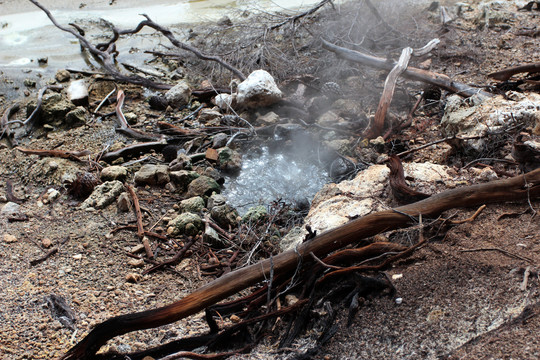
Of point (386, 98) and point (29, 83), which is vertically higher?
point (386, 98)

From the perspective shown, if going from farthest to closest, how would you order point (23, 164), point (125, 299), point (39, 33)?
1. point (39, 33)
2. point (23, 164)
3. point (125, 299)

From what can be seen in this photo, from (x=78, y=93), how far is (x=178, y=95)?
1390mm

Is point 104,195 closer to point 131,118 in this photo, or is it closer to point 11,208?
point 11,208

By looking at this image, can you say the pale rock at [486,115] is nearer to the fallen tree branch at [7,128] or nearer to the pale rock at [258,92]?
the pale rock at [258,92]

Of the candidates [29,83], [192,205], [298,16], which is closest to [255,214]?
[192,205]

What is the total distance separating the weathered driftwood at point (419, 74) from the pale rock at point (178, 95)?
6.55 feet

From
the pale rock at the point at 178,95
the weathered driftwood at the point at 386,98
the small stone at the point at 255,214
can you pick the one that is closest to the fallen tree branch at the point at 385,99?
the weathered driftwood at the point at 386,98

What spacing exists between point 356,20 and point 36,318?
5.74 m

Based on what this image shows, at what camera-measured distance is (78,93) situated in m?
6.07

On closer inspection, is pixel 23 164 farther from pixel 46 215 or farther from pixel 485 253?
pixel 485 253

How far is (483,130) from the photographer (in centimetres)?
397

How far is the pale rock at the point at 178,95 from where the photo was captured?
598 cm

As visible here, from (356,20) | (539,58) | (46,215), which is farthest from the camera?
(356,20)

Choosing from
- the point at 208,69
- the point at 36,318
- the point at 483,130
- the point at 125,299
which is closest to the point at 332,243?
the point at 125,299
